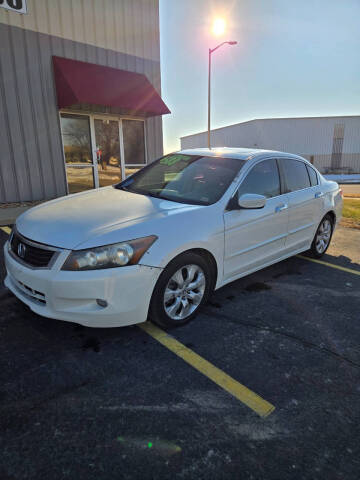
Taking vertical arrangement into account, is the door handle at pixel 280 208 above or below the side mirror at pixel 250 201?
below

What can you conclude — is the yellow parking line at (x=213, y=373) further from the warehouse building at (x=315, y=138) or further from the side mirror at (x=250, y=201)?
the warehouse building at (x=315, y=138)

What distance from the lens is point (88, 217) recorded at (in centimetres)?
279

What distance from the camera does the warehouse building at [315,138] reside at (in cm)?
4491

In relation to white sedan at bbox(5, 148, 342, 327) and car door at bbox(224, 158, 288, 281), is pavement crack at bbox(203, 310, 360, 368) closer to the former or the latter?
white sedan at bbox(5, 148, 342, 327)

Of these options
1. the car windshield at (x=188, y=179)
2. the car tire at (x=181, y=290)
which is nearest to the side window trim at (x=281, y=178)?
the car windshield at (x=188, y=179)

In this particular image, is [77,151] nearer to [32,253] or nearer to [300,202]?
[300,202]

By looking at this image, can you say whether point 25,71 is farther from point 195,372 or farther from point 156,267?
point 195,372

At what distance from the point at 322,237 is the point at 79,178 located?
698cm

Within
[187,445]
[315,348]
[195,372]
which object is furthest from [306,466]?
[315,348]

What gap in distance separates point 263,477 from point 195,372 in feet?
2.75

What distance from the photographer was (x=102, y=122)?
371 inches

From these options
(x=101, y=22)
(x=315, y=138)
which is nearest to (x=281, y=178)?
(x=101, y=22)

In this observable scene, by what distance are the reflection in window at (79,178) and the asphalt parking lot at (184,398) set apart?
6.43 meters

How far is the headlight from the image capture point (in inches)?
93.6
